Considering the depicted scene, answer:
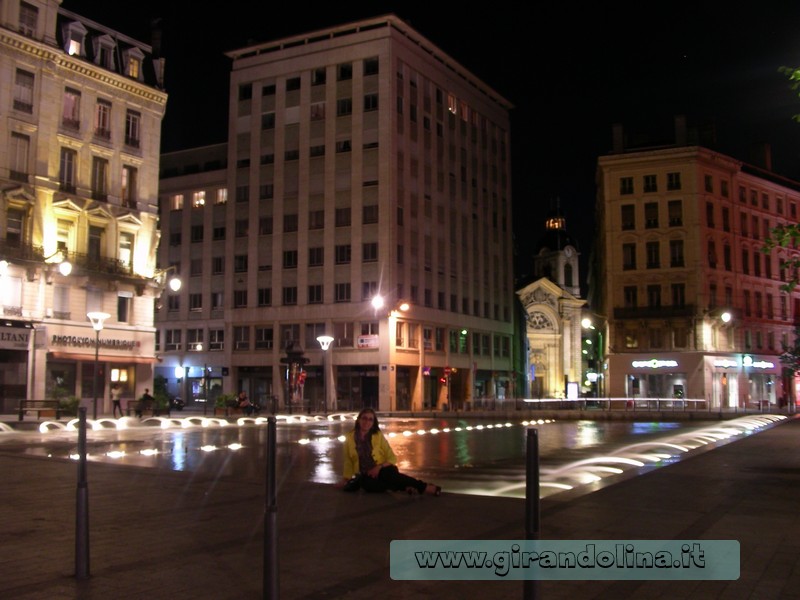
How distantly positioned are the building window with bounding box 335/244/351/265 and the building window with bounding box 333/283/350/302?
1714 millimetres

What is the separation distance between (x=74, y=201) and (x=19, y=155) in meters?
3.63

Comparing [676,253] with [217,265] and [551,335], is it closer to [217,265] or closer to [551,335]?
[551,335]

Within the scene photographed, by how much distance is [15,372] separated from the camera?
134 feet

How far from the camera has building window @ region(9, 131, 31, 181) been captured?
41031mm

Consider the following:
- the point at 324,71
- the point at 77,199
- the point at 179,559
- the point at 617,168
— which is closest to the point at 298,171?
the point at 324,71

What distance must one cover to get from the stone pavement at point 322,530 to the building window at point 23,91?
108 ft

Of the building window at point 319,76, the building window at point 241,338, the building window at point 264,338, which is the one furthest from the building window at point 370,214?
the building window at point 241,338

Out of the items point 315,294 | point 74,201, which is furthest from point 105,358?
point 315,294

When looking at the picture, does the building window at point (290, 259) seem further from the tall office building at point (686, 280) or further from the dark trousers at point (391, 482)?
the dark trousers at point (391, 482)

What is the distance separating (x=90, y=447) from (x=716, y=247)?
57.3 m

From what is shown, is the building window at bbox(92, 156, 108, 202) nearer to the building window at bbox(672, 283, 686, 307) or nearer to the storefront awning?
the storefront awning

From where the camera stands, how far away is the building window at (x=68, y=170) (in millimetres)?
43656

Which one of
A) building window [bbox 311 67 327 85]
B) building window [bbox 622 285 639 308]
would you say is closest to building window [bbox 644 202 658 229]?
building window [bbox 622 285 639 308]

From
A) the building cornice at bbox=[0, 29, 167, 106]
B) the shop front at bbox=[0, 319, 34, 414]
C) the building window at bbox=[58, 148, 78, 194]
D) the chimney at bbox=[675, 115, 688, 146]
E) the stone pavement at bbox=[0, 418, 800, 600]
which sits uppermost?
the chimney at bbox=[675, 115, 688, 146]
